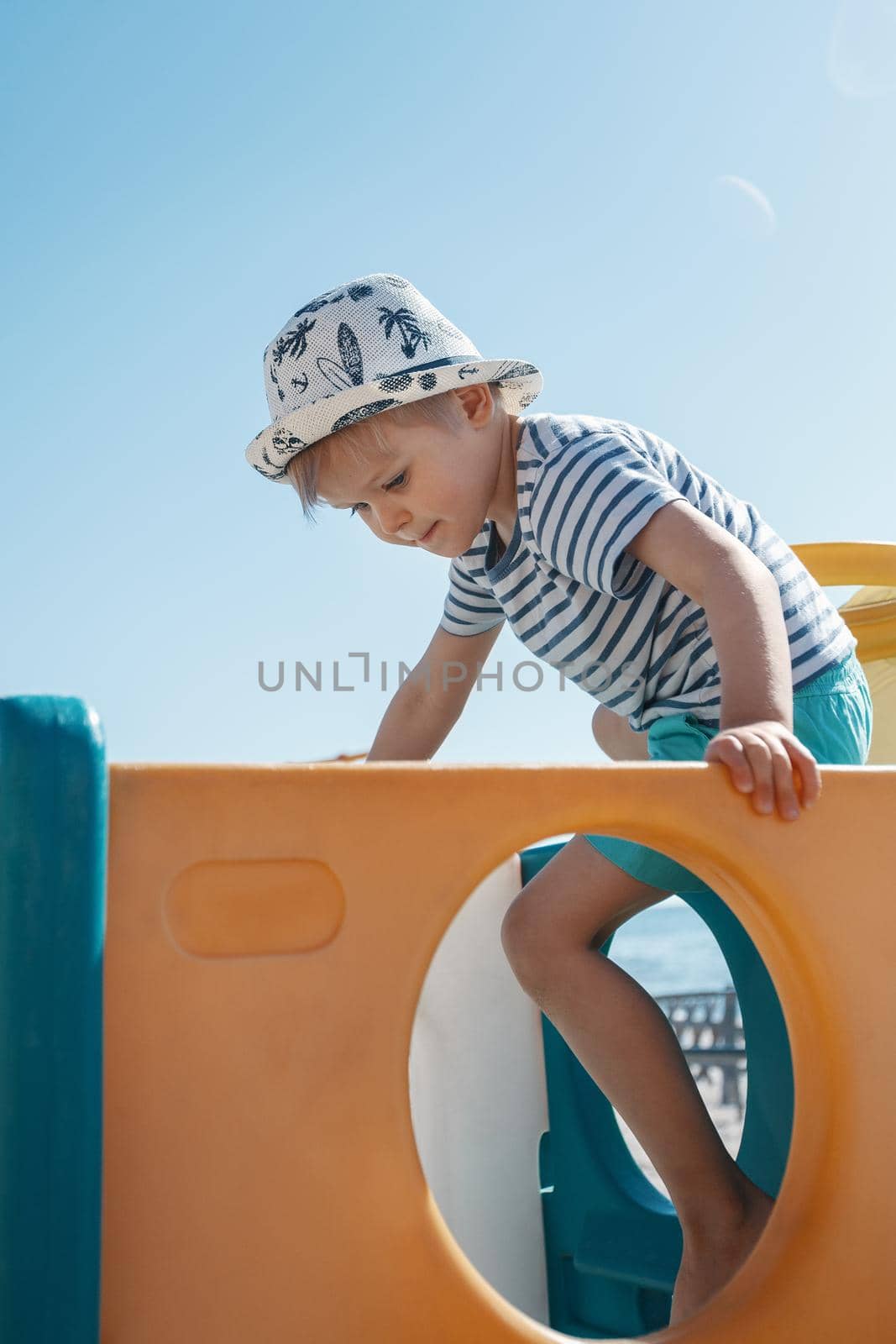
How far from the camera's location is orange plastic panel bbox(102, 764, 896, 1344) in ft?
2.08

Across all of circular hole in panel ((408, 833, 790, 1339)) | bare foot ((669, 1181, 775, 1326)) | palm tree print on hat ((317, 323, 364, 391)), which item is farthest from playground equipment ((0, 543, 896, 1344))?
palm tree print on hat ((317, 323, 364, 391))

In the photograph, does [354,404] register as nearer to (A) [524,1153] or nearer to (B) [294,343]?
(B) [294,343]

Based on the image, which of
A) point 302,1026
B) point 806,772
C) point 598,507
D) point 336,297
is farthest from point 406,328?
point 302,1026

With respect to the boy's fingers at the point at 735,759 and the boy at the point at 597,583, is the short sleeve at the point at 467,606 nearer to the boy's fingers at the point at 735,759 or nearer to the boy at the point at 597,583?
the boy at the point at 597,583

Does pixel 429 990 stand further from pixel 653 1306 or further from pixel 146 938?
pixel 146 938

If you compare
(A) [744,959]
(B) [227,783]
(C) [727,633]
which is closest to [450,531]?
(C) [727,633]

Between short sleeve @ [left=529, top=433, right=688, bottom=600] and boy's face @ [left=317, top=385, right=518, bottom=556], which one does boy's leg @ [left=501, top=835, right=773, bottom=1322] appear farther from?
boy's face @ [left=317, top=385, right=518, bottom=556]

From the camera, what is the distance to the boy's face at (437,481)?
1292 mm

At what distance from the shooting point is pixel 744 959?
4.19 ft

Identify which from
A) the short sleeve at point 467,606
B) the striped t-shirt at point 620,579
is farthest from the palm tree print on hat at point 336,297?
the short sleeve at point 467,606

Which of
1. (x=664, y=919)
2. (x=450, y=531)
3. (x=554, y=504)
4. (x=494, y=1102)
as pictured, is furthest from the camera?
(x=664, y=919)

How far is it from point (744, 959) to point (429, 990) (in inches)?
19.5

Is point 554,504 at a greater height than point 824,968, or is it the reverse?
point 554,504

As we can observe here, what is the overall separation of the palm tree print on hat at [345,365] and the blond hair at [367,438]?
0.05 metres
